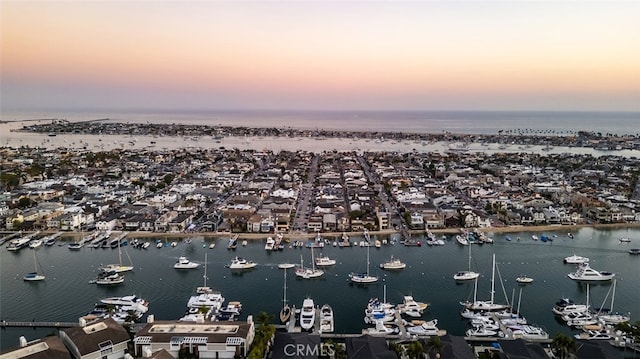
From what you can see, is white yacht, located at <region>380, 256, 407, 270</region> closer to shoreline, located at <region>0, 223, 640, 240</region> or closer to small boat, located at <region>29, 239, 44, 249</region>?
shoreline, located at <region>0, 223, 640, 240</region>

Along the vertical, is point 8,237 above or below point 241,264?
above

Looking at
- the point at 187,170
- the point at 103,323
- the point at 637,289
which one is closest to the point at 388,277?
the point at 637,289

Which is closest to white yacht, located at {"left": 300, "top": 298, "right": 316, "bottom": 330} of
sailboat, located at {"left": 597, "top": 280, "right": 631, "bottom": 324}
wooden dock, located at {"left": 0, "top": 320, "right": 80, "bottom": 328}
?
wooden dock, located at {"left": 0, "top": 320, "right": 80, "bottom": 328}

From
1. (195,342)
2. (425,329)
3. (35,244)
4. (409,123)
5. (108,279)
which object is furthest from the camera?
(409,123)

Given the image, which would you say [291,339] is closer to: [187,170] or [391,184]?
[391,184]

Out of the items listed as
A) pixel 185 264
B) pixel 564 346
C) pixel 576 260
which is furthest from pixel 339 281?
pixel 576 260

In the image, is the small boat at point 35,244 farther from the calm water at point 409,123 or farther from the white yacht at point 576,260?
→ the calm water at point 409,123

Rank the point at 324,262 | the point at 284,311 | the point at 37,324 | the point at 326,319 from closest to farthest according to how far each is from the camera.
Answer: the point at 326,319, the point at 37,324, the point at 284,311, the point at 324,262

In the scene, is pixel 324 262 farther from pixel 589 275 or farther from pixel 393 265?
pixel 589 275
